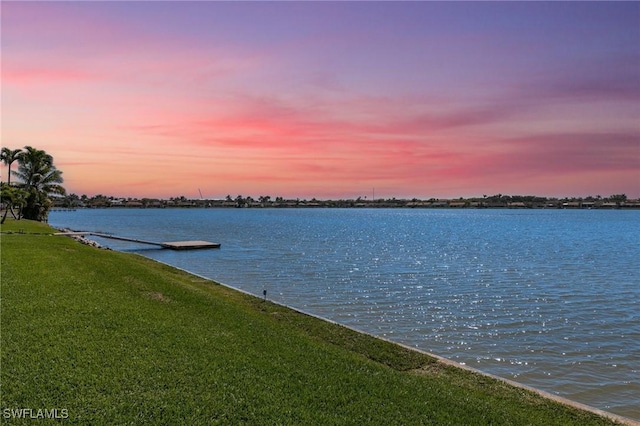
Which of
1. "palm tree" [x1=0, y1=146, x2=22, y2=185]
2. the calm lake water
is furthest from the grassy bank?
"palm tree" [x1=0, y1=146, x2=22, y2=185]

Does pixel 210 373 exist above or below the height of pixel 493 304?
above

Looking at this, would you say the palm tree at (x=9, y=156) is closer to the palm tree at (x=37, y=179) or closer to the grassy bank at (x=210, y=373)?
the palm tree at (x=37, y=179)

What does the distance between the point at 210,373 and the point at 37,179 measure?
219 feet

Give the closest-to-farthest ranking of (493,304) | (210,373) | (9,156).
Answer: (210,373) < (493,304) < (9,156)

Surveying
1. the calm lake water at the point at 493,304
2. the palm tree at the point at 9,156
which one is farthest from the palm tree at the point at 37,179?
the calm lake water at the point at 493,304

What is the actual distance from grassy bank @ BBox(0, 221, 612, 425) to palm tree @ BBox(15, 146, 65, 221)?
56.0 meters

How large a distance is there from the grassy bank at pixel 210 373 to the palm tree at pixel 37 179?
5598 centimetres

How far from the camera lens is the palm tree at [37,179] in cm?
5909

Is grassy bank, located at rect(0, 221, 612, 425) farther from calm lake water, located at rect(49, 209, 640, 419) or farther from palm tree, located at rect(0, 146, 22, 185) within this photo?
palm tree, located at rect(0, 146, 22, 185)

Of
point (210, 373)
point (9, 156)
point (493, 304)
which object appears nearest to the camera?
point (210, 373)

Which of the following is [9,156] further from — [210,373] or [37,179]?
[210,373]

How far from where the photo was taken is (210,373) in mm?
7941

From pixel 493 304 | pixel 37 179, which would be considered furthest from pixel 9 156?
pixel 493 304

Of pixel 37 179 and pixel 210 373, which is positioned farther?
pixel 37 179
